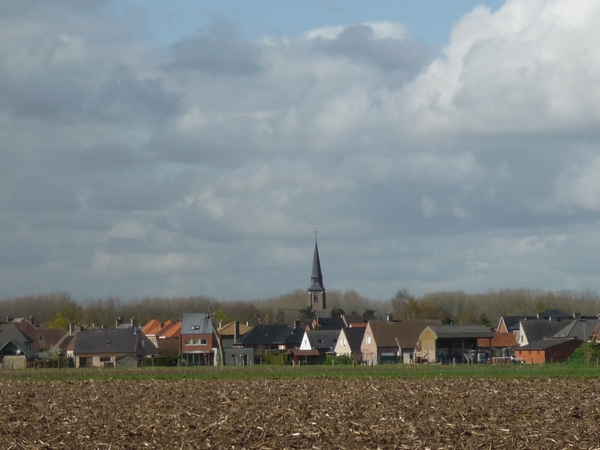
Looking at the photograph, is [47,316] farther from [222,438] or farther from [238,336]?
[222,438]

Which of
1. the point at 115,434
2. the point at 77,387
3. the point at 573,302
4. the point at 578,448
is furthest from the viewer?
the point at 573,302

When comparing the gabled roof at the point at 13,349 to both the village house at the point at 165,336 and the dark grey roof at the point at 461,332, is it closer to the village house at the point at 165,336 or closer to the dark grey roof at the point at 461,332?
the village house at the point at 165,336

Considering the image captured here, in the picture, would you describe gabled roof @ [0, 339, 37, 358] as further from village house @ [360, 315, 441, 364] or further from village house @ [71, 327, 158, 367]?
village house @ [360, 315, 441, 364]

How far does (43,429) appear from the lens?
23609 millimetres

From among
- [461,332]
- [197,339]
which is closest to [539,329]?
[461,332]

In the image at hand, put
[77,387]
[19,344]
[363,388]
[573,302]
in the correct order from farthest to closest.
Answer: [573,302] → [19,344] → [77,387] → [363,388]

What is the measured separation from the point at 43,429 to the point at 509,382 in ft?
71.9

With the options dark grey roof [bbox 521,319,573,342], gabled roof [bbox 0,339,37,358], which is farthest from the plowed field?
dark grey roof [bbox 521,319,573,342]

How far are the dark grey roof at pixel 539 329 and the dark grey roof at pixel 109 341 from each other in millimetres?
46518

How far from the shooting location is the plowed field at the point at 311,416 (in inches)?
816

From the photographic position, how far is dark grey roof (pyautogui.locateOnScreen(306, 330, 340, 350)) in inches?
4444

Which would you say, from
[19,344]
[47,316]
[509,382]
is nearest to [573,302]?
[47,316]

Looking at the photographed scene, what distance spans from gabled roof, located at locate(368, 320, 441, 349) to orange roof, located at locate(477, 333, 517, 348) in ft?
39.8

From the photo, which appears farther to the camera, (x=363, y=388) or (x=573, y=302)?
(x=573, y=302)
